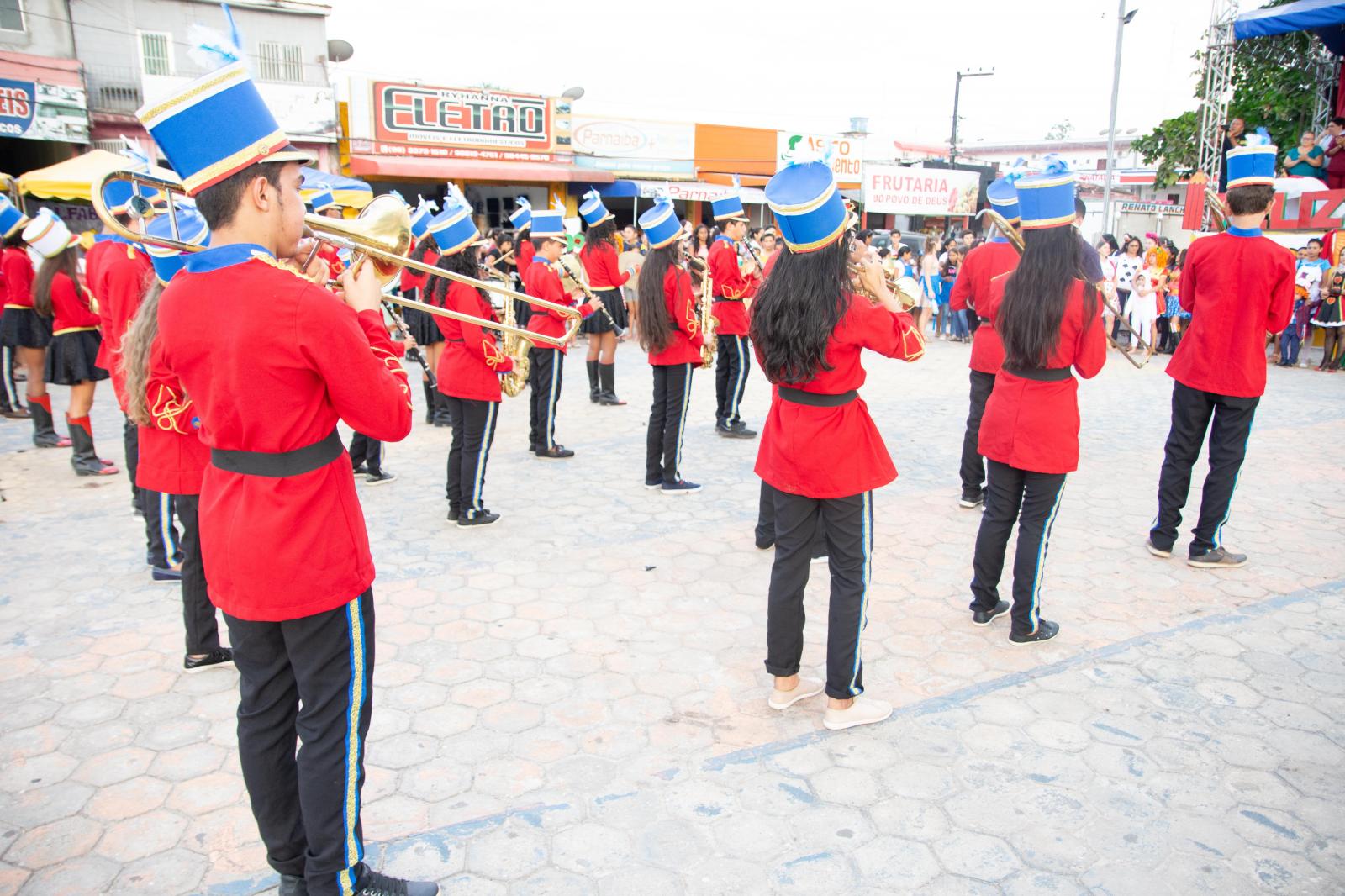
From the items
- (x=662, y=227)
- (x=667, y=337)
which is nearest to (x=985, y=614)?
(x=667, y=337)

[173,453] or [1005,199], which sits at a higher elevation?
[1005,199]

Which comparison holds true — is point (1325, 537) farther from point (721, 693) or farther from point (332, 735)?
point (332, 735)

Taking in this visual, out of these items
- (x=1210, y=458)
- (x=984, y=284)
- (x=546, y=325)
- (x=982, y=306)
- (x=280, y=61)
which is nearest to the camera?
(x=1210, y=458)

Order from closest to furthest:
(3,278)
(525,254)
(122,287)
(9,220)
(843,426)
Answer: (843,426), (122,287), (9,220), (3,278), (525,254)

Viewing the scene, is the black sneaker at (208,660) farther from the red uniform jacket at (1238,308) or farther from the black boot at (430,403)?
the red uniform jacket at (1238,308)

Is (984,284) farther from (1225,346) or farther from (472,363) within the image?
(472,363)

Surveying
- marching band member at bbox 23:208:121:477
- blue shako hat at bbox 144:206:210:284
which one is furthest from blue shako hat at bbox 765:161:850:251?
marching band member at bbox 23:208:121:477

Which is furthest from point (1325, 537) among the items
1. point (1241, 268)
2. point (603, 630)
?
point (603, 630)

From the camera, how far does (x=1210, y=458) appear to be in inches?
201

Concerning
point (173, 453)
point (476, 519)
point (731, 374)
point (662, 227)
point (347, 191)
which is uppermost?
point (347, 191)

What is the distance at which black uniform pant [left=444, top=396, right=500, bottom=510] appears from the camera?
5.86 metres

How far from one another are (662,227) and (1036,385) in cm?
326

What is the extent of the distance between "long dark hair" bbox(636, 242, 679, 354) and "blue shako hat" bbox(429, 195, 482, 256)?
144cm

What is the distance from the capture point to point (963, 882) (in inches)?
104
